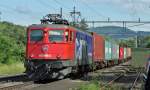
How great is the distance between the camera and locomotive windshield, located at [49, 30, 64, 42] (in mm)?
23781

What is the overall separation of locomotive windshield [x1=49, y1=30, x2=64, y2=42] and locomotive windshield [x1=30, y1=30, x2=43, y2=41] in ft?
1.74

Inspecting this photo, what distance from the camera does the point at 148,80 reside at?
5742 millimetres

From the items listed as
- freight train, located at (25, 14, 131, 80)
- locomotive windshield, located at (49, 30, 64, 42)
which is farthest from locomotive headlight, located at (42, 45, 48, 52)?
locomotive windshield, located at (49, 30, 64, 42)

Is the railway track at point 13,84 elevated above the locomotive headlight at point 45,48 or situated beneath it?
situated beneath

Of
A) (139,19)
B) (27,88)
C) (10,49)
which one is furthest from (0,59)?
(139,19)

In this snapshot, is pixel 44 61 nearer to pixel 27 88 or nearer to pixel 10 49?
pixel 27 88

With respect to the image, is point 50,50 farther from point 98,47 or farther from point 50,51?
point 98,47

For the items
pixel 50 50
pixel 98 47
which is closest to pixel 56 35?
pixel 50 50

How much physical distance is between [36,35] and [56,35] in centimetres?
107

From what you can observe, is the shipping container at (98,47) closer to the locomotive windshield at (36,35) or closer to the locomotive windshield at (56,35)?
the locomotive windshield at (56,35)

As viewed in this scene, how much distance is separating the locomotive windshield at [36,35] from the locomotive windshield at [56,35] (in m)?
0.53

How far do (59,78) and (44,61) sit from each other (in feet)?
5.15

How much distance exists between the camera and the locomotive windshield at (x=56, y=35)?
2378 centimetres

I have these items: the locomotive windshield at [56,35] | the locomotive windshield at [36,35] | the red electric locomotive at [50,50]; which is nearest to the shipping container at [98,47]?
the red electric locomotive at [50,50]
